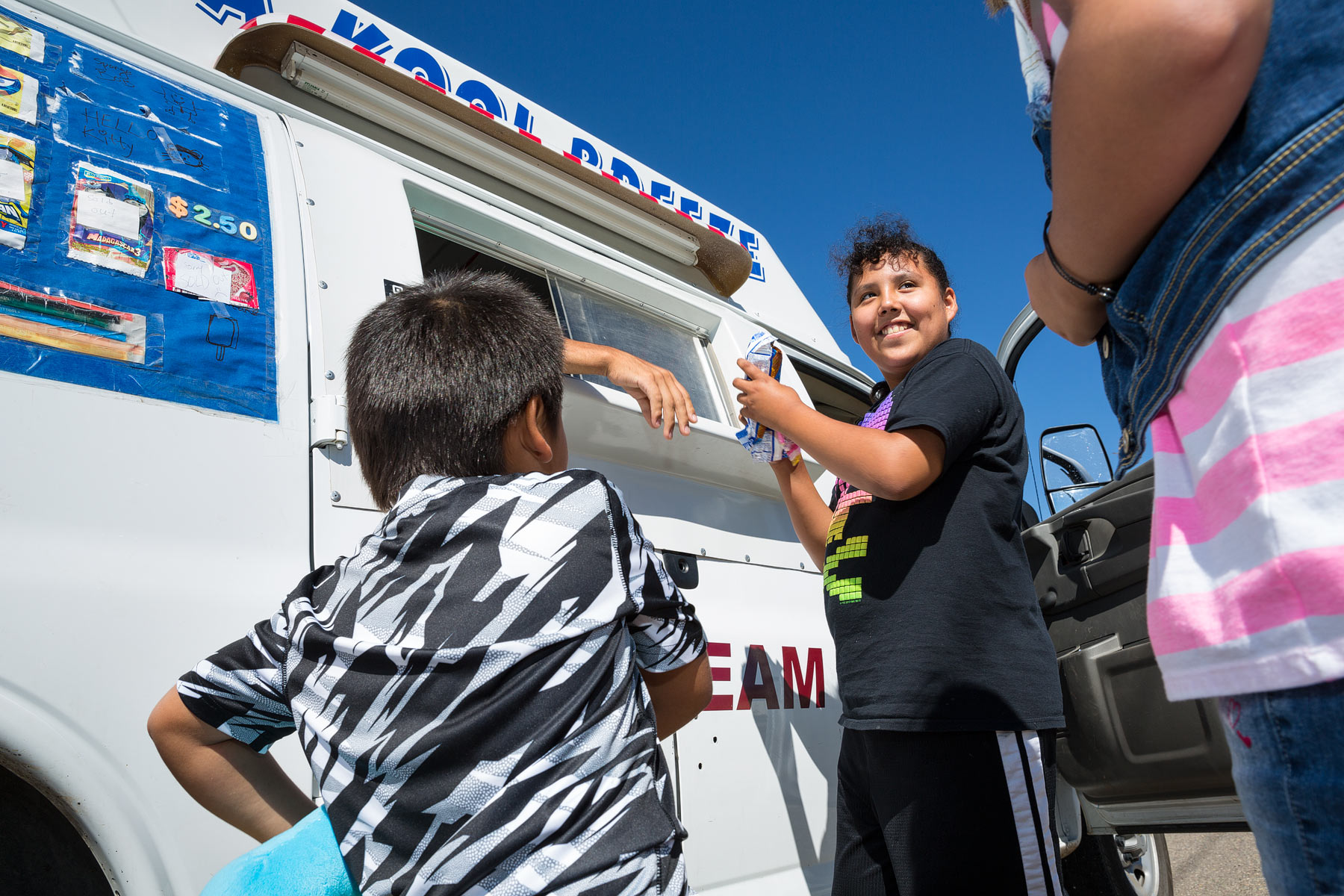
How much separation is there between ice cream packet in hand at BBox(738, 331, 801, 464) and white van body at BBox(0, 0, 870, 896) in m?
0.14

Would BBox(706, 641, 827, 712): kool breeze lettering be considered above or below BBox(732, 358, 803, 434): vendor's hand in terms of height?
below

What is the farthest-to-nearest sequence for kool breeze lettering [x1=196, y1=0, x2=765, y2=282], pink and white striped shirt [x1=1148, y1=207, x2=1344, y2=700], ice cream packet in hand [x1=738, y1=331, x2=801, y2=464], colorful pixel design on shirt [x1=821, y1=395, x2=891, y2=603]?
kool breeze lettering [x1=196, y1=0, x2=765, y2=282]
ice cream packet in hand [x1=738, y1=331, x2=801, y2=464]
colorful pixel design on shirt [x1=821, y1=395, x2=891, y2=603]
pink and white striped shirt [x1=1148, y1=207, x2=1344, y2=700]

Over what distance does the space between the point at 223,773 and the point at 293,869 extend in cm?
20

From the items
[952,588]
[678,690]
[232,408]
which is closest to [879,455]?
[952,588]

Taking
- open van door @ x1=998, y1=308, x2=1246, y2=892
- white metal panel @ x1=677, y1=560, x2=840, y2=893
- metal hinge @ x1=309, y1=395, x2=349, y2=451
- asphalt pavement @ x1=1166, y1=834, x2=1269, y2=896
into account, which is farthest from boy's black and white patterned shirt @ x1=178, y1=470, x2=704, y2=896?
asphalt pavement @ x1=1166, y1=834, x2=1269, y2=896

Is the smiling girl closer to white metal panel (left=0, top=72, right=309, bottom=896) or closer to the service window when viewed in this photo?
the service window

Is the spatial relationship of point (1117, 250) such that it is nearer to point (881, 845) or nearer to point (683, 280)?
point (881, 845)

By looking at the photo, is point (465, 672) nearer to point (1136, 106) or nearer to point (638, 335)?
point (1136, 106)

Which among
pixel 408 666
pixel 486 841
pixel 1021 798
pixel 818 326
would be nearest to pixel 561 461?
pixel 408 666

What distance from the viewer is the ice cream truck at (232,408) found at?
0.95 m

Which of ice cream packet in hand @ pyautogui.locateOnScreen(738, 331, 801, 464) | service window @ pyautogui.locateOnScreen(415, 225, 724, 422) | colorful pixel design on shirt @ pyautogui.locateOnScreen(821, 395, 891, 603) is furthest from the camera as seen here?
service window @ pyautogui.locateOnScreen(415, 225, 724, 422)

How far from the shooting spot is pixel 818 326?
3.47 meters

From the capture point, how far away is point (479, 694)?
2.57 feet

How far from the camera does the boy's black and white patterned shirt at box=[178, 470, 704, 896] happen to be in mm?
756
